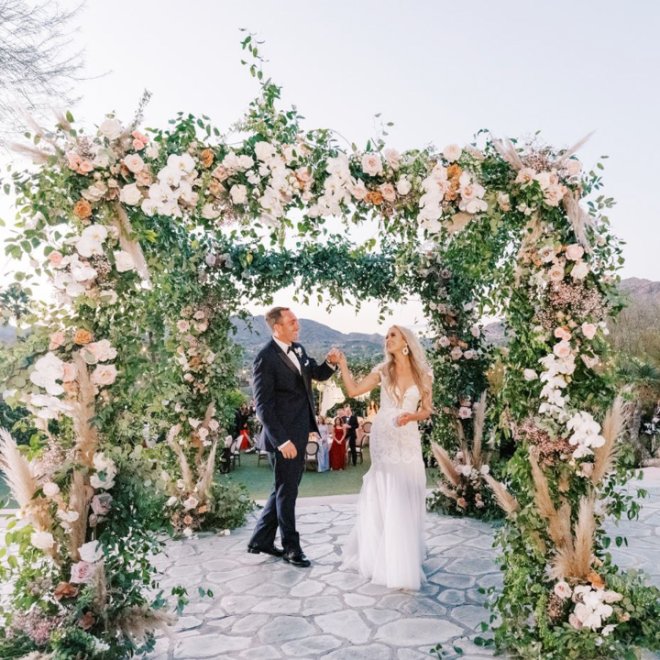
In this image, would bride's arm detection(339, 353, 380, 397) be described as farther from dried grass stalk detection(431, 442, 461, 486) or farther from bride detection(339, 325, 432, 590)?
dried grass stalk detection(431, 442, 461, 486)

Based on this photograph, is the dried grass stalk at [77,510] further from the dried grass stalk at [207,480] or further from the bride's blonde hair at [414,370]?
the dried grass stalk at [207,480]

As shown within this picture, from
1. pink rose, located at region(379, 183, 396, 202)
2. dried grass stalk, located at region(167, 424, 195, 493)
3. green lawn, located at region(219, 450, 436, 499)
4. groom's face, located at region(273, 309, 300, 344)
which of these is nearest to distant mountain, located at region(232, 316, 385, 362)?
groom's face, located at region(273, 309, 300, 344)

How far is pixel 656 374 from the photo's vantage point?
537 inches

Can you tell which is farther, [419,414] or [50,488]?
A: [419,414]

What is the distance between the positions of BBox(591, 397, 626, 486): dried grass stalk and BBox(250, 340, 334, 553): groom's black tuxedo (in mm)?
2489

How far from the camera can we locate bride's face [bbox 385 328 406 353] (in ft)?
16.3

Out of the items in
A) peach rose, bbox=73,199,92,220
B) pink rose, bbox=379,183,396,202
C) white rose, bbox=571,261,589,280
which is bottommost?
white rose, bbox=571,261,589,280

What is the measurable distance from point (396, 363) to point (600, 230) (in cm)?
199

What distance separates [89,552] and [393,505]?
238 cm

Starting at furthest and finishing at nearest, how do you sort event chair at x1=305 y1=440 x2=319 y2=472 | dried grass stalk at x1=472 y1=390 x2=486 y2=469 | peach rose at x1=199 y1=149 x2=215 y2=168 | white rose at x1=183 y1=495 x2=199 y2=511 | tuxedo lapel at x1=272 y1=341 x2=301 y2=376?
event chair at x1=305 y1=440 x2=319 y2=472
dried grass stalk at x1=472 y1=390 x2=486 y2=469
white rose at x1=183 y1=495 x2=199 y2=511
tuxedo lapel at x1=272 y1=341 x2=301 y2=376
peach rose at x1=199 y1=149 x2=215 y2=168

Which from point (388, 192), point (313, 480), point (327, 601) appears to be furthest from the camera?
point (313, 480)

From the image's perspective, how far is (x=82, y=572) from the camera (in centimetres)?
320

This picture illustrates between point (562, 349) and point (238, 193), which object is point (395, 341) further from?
point (238, 193)

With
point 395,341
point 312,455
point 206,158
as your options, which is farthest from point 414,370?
point 312,455
